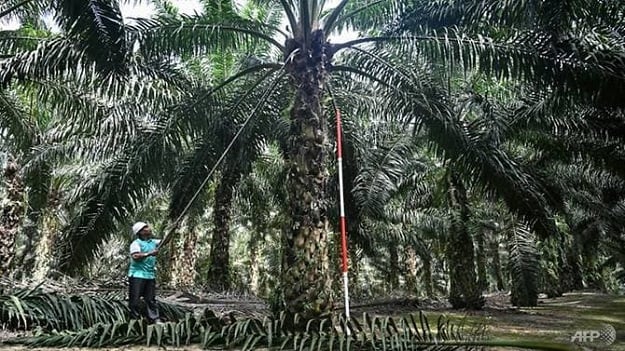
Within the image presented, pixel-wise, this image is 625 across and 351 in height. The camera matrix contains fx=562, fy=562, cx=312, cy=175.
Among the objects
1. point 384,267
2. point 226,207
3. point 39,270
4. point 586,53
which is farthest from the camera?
point 384,267

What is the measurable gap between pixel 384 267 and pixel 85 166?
18.6m

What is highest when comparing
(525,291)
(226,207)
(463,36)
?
(463,36)

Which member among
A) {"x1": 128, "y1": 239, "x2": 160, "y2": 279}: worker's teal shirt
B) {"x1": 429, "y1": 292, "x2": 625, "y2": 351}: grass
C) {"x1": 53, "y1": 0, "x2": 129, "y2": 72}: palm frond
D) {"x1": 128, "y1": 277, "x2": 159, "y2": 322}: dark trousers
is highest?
{"x1": 53, "y1": 0, "x2": 129, "y2": 72}: palm frond

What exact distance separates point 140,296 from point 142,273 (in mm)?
324

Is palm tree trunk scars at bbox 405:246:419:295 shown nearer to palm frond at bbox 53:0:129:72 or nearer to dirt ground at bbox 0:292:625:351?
dirt ground at bbox 0:292:625:351

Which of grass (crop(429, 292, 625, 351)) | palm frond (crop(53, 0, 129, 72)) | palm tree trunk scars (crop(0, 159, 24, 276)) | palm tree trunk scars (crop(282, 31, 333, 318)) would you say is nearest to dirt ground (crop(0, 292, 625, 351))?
grass (crop(429, 292, 625, 351))

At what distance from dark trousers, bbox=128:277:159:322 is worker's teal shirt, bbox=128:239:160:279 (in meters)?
0.06

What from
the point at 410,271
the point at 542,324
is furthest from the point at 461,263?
the point at 410,271

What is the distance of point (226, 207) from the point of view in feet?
50.9

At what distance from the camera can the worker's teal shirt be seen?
693 centimetres

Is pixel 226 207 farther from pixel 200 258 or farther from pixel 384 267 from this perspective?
pixel 200 258

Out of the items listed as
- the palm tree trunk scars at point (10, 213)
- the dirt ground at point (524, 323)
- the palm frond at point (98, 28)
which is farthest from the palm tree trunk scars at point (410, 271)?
the palm frond at point (98, 28)

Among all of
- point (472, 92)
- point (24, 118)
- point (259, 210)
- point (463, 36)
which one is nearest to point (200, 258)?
point (259, 210)

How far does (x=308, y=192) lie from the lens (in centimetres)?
738
